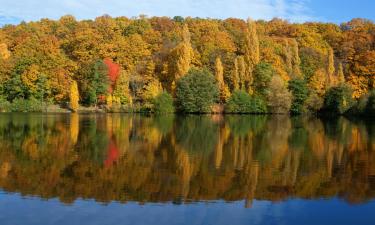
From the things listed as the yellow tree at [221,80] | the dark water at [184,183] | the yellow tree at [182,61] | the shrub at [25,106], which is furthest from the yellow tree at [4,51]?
the dark water at [184,183]

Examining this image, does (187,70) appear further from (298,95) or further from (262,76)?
(298,95)

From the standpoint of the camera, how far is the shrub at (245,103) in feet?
207

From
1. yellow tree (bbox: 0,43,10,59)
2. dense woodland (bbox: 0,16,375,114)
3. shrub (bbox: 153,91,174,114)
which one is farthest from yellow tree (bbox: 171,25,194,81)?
yellow tree (bbox: 0,43,10,59)

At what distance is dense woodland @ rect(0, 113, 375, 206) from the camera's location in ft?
41.8

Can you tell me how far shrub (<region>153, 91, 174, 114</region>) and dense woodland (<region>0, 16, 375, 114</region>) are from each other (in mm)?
28

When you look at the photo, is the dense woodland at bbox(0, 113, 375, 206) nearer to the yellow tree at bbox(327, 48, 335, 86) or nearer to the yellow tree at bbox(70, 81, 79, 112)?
the yellow tree at bbox(70, 81, 79, 112)

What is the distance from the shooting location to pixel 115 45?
7281cm

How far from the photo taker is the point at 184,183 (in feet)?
45.2

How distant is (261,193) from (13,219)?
6.63 meters

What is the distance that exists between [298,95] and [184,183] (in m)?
50.3

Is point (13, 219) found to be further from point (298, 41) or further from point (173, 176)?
point (298, 41)

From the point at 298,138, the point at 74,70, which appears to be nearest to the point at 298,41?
the point at 74,70

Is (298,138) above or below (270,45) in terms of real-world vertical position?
below

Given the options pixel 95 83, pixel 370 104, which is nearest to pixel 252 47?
pixel 370 104
